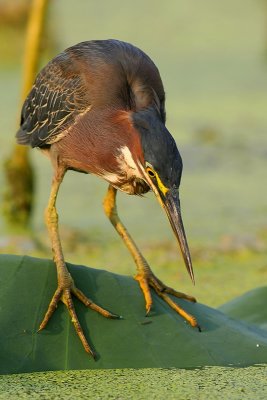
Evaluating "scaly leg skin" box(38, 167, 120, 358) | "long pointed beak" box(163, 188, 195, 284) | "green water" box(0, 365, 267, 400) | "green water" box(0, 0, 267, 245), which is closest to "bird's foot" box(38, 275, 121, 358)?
"scaly leg skin" box(38, 167, 120, 358)

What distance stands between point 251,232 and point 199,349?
2449 millimetres

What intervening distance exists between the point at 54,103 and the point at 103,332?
102cm

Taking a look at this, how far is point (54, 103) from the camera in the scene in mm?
3604

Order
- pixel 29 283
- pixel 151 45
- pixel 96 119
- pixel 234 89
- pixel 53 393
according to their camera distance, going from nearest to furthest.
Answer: pixel 53 393
pixel 29 283
pixel 96 119
pixel 234 89
pixel 151 45

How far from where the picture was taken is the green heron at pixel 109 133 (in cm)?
284

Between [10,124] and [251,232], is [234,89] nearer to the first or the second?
[10,124]

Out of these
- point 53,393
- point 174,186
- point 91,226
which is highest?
point 174,186

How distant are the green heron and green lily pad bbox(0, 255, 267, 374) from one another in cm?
4

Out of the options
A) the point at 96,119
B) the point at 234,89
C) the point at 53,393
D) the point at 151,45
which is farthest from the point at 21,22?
the point at 53,393

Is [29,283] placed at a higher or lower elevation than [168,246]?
higher

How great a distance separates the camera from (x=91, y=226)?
18.1 feet

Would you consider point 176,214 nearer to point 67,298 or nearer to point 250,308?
point 67,298

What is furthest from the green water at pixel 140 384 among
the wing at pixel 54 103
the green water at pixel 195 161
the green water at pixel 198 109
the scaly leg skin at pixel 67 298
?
the green water at pixel 198 109

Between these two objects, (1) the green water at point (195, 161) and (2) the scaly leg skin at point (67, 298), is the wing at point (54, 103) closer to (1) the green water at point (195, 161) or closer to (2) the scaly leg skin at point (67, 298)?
(2) the scaly leg skin at point (67, 298)
